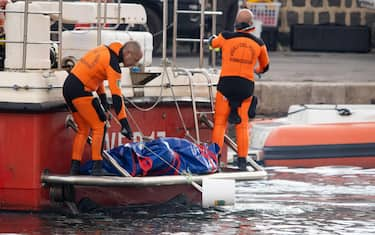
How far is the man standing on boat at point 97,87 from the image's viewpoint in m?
9.72

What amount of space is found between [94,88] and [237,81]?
1659mm

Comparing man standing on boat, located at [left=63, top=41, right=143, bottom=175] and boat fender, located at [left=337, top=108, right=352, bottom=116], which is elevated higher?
man standing on boat, located at [left=63, top=41, right=143, bottom=175]

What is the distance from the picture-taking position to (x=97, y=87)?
32.4 ft

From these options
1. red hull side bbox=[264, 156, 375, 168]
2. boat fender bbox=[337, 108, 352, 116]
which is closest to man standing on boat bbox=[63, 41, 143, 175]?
red hull side bbox=[264, 156, 375, 168]

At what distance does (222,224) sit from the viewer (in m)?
9.80

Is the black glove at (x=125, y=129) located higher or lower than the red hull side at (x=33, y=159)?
higher

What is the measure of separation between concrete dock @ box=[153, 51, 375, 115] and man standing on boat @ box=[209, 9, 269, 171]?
21.1 ft

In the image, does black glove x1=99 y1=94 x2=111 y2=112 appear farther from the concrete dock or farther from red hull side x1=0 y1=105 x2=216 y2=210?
the concrete dock

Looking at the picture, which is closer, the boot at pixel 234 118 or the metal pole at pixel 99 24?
the metal pole at pixel 99 24

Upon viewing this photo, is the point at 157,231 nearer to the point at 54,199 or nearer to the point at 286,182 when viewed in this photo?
the point at 54,199

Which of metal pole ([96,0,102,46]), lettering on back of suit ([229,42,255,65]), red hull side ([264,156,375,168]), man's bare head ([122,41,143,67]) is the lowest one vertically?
red hull side ([264,156,375,168])

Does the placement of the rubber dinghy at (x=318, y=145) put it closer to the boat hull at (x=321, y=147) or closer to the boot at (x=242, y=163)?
the boat hull at (x=321, y=147)

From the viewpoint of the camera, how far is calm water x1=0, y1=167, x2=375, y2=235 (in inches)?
372

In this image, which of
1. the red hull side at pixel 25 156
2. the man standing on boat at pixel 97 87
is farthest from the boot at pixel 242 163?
the red hull side at pixel 25 156
